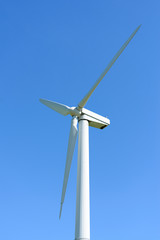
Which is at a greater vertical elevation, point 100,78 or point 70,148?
point 100,78

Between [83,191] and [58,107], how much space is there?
18.2ft

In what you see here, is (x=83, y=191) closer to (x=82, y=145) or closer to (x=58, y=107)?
(x=82, y=145)

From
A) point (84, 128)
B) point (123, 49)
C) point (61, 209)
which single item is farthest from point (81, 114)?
point (61, 209)

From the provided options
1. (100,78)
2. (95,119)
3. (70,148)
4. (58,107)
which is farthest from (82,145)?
(100,78)

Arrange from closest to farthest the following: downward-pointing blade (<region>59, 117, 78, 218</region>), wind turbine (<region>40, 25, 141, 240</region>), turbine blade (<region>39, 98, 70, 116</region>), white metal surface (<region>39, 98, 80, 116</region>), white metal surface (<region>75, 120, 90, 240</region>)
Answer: white metal surface (<region>75, 120, 90, 240</region>)
wind turbine (<region>40, 25, 141, 240</region>)
downward-pointing blade (<region>59, 117, 78, 218</region>)
white metal surface (<region>39, 98, 80, 116</region>)
turbine blade (<region>39, 98, 70, 116</region>)

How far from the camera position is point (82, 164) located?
38.6 ft

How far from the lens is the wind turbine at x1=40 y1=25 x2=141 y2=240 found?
10.4 meters

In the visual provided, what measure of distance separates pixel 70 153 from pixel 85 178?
81.4 inches

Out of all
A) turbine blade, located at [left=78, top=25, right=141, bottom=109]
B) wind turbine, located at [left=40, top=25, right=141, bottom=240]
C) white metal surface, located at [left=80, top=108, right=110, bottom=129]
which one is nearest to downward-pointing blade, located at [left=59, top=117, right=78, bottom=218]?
wind turbine, located at [left=40, top=25, right=141, bottom=240]

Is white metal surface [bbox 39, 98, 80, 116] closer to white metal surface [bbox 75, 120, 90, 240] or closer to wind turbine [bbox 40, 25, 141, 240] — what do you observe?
wind turbine [bbox 40, 25, 141, 240]

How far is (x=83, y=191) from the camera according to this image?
36.1 ft

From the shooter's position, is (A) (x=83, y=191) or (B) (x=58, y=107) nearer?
(A) (x=83, y=191)

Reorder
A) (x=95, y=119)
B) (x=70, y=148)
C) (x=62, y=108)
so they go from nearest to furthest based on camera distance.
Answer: (x=70, y=148)
(x=62, y=108)
(x=95, y=119)

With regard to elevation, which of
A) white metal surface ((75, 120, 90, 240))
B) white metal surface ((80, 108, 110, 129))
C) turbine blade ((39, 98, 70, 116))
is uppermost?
turbine blade ((39, 98, 70, 116))
